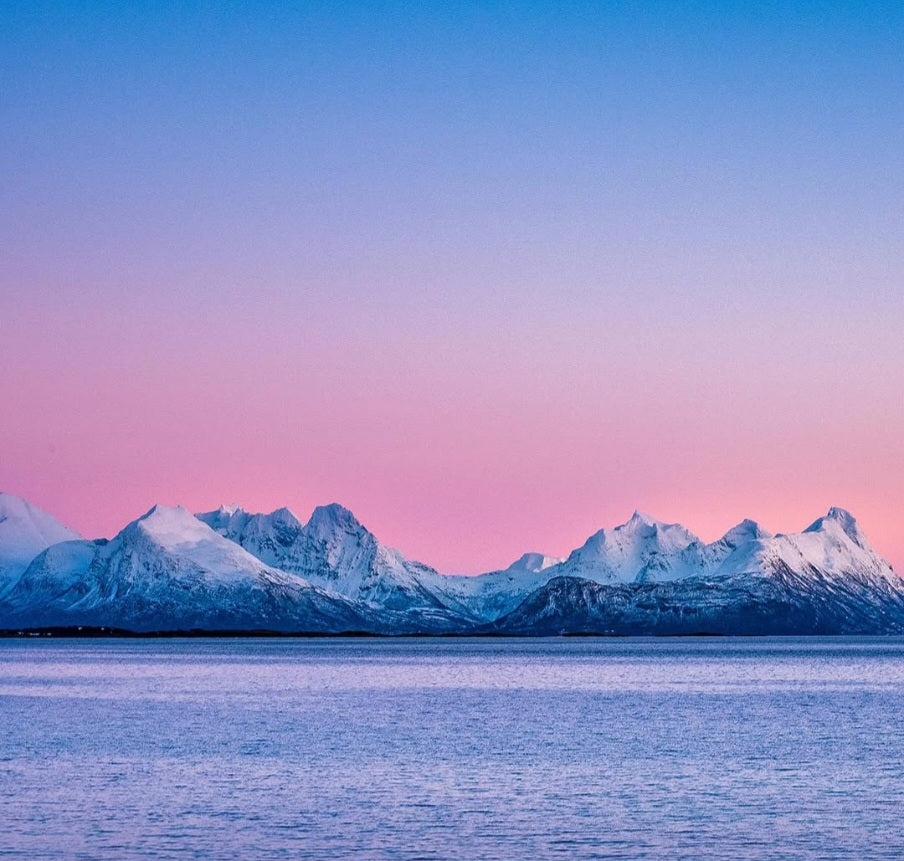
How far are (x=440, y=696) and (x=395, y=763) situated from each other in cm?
6608

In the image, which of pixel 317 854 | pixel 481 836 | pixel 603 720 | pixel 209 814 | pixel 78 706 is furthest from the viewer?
pixel 78 706

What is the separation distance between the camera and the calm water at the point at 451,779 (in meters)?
48.5

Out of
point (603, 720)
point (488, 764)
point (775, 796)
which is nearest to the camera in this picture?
point (775, 796)

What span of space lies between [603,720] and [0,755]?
42.4 m

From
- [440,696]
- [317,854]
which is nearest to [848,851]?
[317,854]

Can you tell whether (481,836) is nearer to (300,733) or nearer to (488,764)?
(488,764)

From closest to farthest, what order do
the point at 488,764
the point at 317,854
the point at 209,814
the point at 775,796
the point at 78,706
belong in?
1. the point at 317,854
2. the point at 209,814
3. the point at 775,796
4. the point at 488,764
5. the point at 78,706

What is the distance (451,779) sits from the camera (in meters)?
65.2

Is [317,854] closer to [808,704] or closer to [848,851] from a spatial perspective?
[848,851]

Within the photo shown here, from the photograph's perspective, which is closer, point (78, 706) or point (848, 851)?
point (848, 851)

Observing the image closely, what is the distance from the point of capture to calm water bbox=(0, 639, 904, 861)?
4847 centimetres

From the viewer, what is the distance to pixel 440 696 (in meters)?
138

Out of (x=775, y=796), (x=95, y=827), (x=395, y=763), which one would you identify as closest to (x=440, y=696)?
(x=395, y=763)

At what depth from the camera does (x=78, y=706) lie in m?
119
